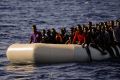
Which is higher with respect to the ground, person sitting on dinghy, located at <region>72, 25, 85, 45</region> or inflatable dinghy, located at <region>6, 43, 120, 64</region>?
person sitting on dinghy, located at <region>72, 25, 85, 45</region>

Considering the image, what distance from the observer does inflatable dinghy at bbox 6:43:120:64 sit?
24.0 meters

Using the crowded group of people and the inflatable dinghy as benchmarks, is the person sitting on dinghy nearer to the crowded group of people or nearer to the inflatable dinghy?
the crowded group of people

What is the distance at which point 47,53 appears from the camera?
2411 cm

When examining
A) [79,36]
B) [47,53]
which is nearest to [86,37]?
[79,36]

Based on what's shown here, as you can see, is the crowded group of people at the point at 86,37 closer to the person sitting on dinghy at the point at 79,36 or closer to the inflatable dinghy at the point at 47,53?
the person sitting on dinghy at the point at 79,36

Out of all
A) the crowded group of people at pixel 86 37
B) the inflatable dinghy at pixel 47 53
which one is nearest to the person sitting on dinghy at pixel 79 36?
the crowded group of people at pixel 86 37

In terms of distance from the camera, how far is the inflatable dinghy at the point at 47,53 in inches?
947

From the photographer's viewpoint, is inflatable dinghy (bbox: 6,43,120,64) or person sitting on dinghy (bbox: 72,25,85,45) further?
person sitting on dinghy (bbox: 72,25,85,45)

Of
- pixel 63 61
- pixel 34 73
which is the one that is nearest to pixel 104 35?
pixel 63 61

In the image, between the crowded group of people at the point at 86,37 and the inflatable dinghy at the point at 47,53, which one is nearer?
the inflatable dinghy at the point at 47,53

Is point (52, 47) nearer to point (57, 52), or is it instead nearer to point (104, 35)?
point (57, 52)

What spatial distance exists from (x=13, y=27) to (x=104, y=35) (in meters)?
18.6

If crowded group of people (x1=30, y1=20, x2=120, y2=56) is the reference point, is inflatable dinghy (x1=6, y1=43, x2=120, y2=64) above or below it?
below

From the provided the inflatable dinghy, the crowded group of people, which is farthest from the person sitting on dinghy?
the inflatable dinghy
